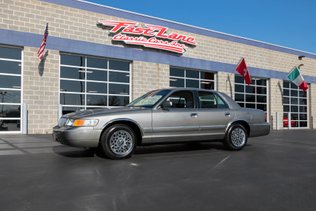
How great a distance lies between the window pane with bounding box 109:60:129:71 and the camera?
1597 centimetres

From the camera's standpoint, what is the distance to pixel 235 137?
8.41 metres

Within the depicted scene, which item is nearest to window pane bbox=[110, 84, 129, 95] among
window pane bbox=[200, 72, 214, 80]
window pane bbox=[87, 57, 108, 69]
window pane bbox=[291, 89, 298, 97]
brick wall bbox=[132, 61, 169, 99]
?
brick wall bbox=[132, 61, 169, 99]

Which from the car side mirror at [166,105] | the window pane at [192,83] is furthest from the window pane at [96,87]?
the car side mirror at [166,105]

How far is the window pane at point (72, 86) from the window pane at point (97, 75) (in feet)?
1.74

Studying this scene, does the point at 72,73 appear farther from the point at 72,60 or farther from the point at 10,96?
the point at 10,96

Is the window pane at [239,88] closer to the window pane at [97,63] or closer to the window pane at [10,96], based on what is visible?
the window pane at [97,63]

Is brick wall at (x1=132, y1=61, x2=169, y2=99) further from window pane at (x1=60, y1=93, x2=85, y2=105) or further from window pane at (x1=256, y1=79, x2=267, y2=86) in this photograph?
window pane at (x1=256, y1=79, x2=267, y2=86)

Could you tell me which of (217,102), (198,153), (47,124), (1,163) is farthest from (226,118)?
(47,124)

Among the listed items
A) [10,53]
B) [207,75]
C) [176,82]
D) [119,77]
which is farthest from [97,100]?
[207,75]

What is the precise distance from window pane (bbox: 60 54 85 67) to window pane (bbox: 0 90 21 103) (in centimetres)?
245

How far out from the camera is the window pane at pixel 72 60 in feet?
47.7

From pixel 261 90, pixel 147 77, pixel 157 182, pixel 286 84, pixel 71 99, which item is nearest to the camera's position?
pixel 157 182

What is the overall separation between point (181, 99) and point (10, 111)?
28.5ft

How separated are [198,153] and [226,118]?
1.20 meters
